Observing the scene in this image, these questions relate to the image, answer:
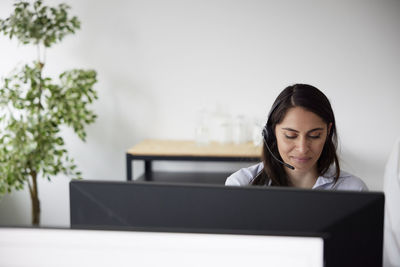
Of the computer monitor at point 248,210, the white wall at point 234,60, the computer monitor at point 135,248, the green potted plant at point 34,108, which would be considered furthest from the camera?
the white wall at point 234,60

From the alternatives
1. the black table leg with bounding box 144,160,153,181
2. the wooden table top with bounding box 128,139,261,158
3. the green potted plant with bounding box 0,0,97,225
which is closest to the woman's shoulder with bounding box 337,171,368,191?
the wooden table top with bounding box 128,139,261,158

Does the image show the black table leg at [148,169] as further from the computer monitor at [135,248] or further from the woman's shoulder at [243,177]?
the computer monitor at [135,248]

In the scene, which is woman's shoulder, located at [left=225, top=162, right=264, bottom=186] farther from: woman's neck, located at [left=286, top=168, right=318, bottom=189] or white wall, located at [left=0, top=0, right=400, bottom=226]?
white wall, located at [left=0, top=0, right=400, bottom=226]

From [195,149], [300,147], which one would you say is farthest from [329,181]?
[195,149]

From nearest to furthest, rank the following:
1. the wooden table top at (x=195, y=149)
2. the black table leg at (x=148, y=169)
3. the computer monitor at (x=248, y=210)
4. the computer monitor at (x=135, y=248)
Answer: the computer monitor at (x=135, y=248) < the computer monitor at (x=248, y=210) < the wooden table top at (x=195, y=149) < the black table leg at (x=148, y=169)

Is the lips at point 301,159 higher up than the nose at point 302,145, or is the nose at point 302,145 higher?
the nose at point 302,145

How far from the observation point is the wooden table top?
2887mm

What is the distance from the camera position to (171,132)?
3.35m

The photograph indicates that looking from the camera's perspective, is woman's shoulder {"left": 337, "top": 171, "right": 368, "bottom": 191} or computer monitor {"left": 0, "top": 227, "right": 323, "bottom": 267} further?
woman's shoulder {"left": 337, "top": 171, "right": 368, "bottom": 191}

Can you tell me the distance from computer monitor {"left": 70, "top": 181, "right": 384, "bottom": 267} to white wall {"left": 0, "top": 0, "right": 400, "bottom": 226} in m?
2.46

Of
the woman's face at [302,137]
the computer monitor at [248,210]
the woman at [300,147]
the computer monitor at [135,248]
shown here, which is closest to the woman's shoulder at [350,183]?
the woman at [300,147]

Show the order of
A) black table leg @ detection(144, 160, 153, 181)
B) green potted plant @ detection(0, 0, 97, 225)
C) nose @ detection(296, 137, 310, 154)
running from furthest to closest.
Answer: black table leg @ detection(144, 160, 153, 181) < green potted plant @ detection(0, 0, 97, 225) < nose @ detection(296, 137, 310, 154)

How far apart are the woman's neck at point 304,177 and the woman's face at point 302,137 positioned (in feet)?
0.12

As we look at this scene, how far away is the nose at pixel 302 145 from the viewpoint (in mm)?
1495
